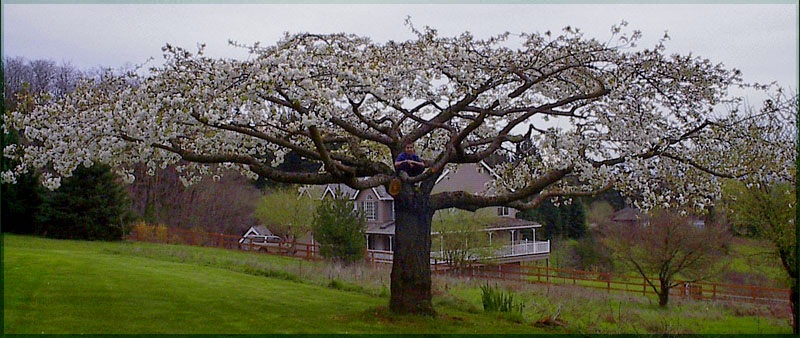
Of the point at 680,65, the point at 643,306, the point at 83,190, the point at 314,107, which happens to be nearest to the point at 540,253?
the point at 643,306

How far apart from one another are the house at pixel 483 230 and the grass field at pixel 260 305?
9.96 m

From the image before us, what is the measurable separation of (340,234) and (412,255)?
55.6ft

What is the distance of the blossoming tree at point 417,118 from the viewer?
9.46 metres

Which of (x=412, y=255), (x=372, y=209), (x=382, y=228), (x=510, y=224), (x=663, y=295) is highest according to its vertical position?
(x=372, y=209)

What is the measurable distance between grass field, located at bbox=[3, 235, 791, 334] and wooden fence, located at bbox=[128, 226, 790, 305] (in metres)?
1.86

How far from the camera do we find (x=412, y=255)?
1130 cm

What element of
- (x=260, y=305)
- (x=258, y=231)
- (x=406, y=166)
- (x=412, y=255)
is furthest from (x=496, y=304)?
(x=258, y=231)

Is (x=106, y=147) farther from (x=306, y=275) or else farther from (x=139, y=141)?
(x=306, y=275)

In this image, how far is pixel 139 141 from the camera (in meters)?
9.79

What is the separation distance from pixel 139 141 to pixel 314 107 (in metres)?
2.68

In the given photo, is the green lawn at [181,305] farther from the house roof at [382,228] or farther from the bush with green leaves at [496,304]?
the house roof at [382,228]

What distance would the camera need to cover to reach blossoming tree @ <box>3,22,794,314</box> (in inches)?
372

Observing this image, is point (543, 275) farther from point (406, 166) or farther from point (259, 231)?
point (259, 231)

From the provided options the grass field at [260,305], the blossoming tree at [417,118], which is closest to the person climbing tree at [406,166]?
the blossoming tree at [417,118]
